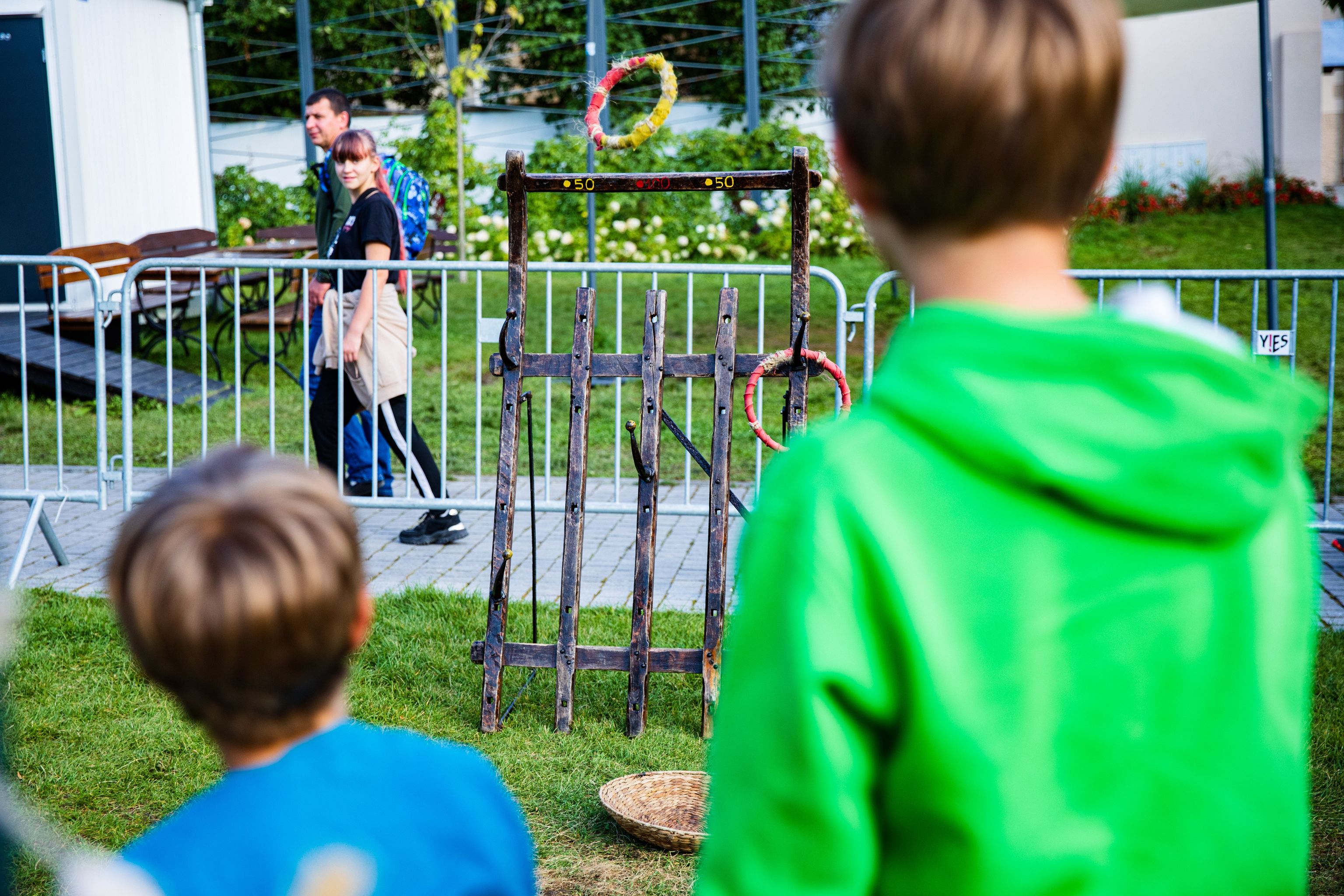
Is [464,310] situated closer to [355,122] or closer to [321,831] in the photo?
[355,122]

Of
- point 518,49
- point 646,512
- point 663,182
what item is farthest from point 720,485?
point 518,49

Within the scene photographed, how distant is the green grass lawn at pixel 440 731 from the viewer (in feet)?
11.3

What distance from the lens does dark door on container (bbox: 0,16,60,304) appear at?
11164 mm

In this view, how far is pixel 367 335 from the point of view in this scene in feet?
20.9

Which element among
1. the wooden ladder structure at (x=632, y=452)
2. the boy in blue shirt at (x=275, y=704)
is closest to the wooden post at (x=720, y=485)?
the wooden ladder structure at (x=632, y=452)

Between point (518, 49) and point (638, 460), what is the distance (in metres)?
21.3

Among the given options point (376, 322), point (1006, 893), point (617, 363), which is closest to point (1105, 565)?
point (1006, 893)

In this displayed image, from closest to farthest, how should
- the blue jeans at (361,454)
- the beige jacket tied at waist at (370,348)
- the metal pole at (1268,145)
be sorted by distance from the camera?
1. the beige jacket tied at waist at (370,348)
2. the blue jeans at (361,454)
3. the metal pole at (1268,145)

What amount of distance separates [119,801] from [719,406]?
90.2 inches

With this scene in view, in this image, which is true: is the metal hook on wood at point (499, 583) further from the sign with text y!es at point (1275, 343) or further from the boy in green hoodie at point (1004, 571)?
the sign with text y!es at point (1275, 343)

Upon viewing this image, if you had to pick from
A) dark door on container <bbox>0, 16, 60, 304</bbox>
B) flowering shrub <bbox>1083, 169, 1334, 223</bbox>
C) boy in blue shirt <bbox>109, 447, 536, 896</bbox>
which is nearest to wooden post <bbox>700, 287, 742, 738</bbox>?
boy in blue shirt <bbox>109, 447, 536, 896</bbox>

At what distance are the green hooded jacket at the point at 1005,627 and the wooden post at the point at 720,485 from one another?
315cm

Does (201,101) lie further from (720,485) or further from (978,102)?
(978,102)

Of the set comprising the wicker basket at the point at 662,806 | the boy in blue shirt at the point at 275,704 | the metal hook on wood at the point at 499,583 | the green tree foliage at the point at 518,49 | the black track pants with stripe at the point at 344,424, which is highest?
the green tree foliage at the point at 518,49
